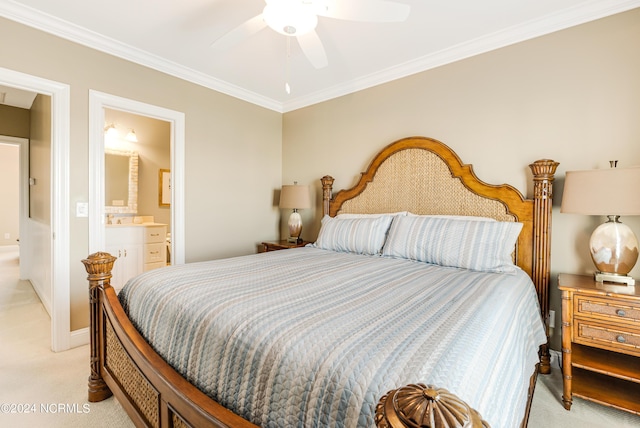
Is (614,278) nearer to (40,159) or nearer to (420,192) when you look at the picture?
(420,192)

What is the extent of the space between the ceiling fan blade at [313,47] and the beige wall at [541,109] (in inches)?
47.7

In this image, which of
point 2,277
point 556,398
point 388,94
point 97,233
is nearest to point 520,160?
point 388,94

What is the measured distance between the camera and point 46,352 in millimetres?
Result: 2414

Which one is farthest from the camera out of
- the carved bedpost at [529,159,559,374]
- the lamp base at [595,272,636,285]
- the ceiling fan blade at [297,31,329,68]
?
the carved bedpost at [529,159,559,374]

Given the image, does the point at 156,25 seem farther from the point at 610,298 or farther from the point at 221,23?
the point at 610,298

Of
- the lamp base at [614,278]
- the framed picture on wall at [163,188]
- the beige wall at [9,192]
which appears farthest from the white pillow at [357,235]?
the beige wall at [9,192]

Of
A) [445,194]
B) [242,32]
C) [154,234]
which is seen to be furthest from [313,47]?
[154,234]

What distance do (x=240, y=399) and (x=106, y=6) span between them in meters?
2.67

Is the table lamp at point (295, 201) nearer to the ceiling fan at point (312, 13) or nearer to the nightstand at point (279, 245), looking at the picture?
the nightstand at point (279, 245)

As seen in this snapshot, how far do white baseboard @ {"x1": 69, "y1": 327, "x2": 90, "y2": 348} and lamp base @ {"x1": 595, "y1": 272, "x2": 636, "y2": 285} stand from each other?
382cm

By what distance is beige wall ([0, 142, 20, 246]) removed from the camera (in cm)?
715

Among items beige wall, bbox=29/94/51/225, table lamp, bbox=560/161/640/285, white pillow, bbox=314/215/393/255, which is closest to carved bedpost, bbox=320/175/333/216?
white pillow, bbox=314/215/393/255

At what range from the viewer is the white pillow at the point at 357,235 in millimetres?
2600

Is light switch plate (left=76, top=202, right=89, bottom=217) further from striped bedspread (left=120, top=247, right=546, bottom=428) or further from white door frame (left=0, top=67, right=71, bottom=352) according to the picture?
striped bedspread (left=120, top=247, right=546, bottom=428)
